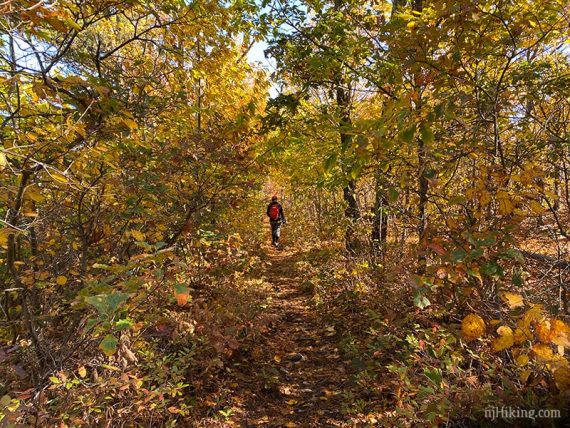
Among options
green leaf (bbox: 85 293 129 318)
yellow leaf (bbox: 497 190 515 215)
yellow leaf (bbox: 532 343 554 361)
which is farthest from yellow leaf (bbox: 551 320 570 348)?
green leaf (bbox: 85 293 129 318)

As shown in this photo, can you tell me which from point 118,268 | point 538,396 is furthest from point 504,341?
point 118,268

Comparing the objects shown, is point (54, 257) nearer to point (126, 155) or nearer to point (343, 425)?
point (126, 155)

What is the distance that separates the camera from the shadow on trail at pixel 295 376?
383 centimetres

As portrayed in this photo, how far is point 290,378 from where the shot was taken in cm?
457

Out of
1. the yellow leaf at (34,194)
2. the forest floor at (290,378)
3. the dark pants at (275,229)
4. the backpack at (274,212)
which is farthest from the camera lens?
the dark pants at (275,229)

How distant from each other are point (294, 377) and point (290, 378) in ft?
0.21

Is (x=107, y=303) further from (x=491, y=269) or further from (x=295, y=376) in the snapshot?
(x=295, y=376)

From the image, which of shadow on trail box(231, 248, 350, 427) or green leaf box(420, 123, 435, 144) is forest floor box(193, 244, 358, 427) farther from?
green leaf box(420, 123, 435, 144)

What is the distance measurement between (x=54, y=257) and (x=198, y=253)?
2.85 metres

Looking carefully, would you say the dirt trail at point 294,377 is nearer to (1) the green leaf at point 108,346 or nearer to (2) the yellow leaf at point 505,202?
(1) the green leaf at point 108,346

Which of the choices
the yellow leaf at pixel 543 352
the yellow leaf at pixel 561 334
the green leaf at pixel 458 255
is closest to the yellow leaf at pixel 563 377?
the yellow leaf at pixel 543 352

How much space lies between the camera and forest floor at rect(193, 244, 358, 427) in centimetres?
380

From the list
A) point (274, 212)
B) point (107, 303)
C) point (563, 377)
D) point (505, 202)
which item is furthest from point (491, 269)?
point (274, 212)

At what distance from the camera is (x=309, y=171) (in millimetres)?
9766
